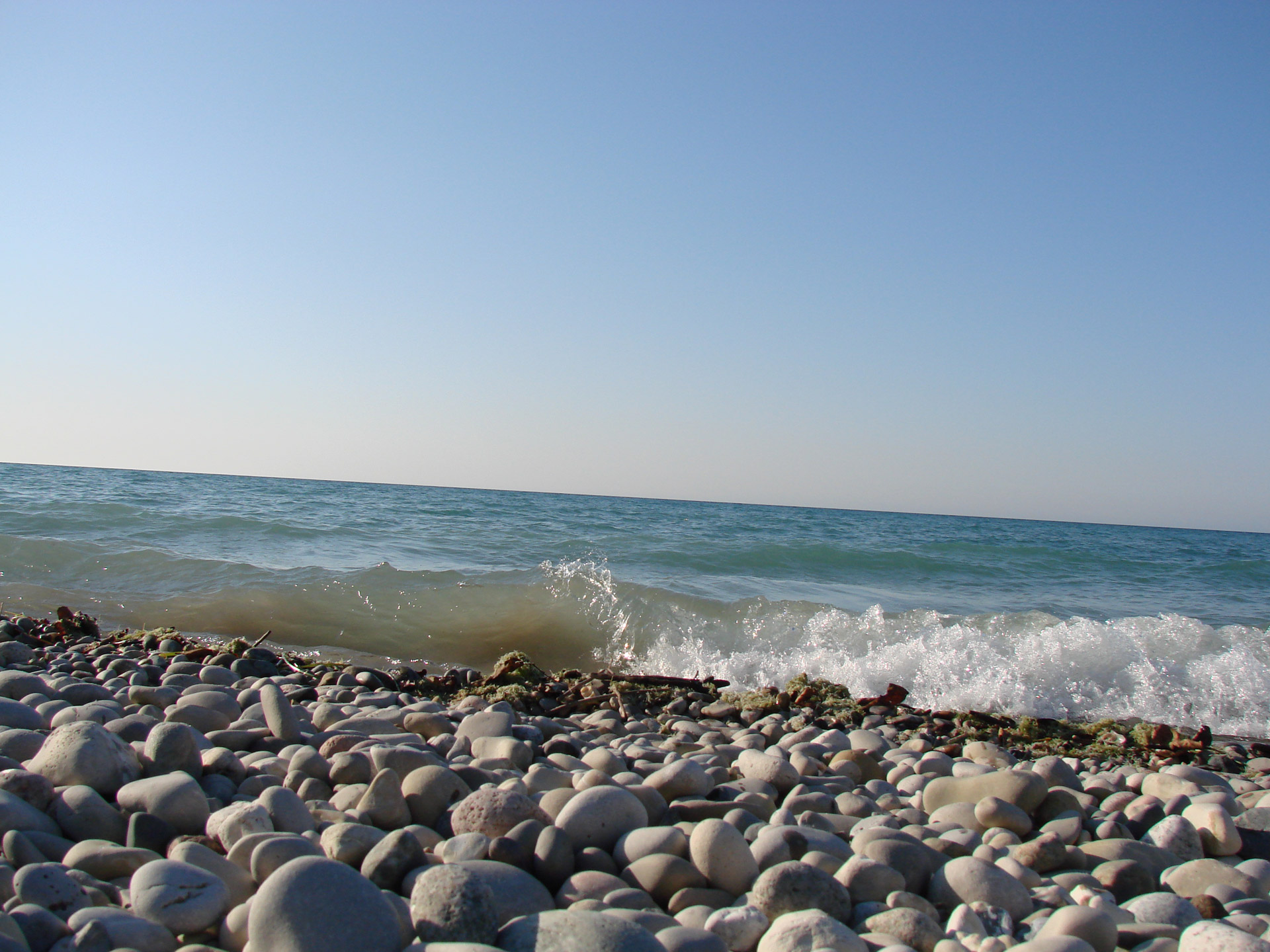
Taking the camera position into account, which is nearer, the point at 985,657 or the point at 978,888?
the point at 978,888

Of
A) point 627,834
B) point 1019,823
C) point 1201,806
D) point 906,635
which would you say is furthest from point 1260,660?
point 627,834

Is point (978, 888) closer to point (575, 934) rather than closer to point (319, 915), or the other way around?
point (575, 934)

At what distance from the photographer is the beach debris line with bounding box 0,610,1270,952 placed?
4.79ft

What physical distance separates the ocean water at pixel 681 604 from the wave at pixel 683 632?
22 millimetres

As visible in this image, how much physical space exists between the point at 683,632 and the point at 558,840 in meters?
5.29

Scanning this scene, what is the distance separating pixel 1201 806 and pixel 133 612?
7.86 m

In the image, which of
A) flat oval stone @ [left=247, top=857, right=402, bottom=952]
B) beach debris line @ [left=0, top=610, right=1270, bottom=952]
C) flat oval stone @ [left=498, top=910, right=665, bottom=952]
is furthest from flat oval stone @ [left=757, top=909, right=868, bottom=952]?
flat oval stone @ [left=247, top=857, right=402, bottom=952]

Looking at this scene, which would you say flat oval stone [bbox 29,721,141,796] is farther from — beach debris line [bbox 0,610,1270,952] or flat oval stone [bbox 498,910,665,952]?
flat oval stone [bbox 498,910,665,952]

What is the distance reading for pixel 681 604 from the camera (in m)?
7.82

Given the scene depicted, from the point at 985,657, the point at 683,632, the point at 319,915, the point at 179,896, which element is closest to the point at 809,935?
the point at 319,915

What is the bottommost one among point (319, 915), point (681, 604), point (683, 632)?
point (683, 632)

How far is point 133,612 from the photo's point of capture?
23.3 feet

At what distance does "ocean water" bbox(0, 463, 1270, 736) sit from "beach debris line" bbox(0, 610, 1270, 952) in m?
2.59

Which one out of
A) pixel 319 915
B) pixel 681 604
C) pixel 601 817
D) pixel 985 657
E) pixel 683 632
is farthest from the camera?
pixel 681 604
